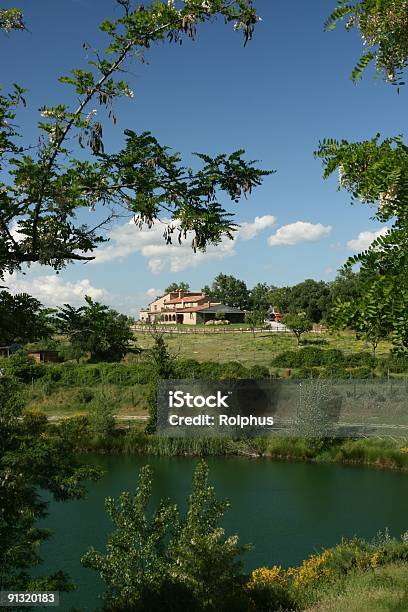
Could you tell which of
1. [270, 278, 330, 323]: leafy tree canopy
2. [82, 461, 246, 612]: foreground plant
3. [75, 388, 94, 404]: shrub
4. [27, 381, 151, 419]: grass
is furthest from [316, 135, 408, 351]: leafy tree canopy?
[270, 278, 330, 323]: leafy tree canopy

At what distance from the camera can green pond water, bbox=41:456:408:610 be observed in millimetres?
16938

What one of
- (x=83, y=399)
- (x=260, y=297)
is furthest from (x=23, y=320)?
(x=260, y=297)

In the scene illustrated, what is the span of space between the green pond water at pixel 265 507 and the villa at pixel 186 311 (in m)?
51.5

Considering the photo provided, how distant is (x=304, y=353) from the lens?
131ft

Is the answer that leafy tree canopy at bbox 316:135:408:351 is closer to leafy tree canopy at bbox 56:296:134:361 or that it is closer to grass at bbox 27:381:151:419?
leafy tree canopy at bbox 56:296:134:361

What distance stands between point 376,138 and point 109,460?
27.0 meters

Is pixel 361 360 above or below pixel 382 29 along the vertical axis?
below

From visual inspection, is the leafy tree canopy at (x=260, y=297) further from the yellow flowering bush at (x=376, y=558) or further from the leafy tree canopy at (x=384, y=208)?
the leafy tree canopy at (x=384, y=208)

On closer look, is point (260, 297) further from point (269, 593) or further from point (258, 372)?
point (269, 593)

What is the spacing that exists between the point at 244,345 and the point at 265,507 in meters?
29.7

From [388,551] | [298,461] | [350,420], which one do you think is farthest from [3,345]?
[350,420]

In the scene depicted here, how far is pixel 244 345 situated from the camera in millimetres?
50750

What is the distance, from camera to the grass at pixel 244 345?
4409 centimetres

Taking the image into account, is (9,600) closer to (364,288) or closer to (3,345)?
(3,345)
